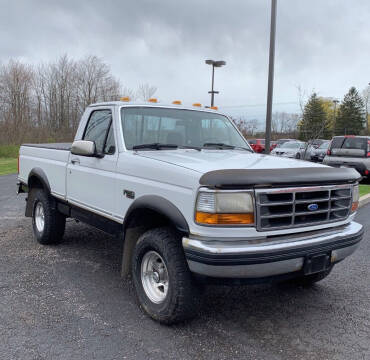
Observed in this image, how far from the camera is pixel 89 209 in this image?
459 centimetres

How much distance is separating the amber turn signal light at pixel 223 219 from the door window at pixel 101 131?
5.43 feet

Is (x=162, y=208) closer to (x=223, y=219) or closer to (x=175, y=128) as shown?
(x=223, y=219)

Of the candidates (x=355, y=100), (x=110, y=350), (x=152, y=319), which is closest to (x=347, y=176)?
(x=152, y=319)

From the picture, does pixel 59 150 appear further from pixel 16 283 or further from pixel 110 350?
pixel 110 350

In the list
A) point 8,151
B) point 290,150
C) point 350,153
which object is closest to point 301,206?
point 350,153

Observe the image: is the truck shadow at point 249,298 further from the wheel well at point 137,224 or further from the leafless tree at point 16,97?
the leafless tree at point 16,97

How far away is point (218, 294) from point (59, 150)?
115 inches

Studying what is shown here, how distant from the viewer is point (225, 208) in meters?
2.94

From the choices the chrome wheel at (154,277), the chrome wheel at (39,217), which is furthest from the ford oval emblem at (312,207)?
the chrome wheel at (39,217)

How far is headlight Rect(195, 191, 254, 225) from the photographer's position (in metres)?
2.94

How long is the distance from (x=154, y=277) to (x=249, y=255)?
44.3 inches

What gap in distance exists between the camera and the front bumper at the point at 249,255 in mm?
2902

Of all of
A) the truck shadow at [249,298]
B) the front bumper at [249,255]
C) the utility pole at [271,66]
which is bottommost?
the truck shadow at [249,298]

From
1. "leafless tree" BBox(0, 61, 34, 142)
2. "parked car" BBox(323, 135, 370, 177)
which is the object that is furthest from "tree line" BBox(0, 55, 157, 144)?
"parked car" BBox(323, 135, 370, 177)
